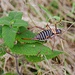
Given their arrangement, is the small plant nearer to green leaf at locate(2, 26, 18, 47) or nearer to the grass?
green leaf at locate(2, 26, 18, 47)

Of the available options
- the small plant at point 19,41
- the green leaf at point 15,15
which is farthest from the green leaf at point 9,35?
the green leaf at point 15,15

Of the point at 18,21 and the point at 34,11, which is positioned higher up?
the point at 18,21

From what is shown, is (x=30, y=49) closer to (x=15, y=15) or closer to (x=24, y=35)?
(x=24, y=35)

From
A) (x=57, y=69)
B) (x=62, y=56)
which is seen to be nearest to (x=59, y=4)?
(x=62, y=56)

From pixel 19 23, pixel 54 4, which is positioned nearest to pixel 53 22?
pixel 54 4

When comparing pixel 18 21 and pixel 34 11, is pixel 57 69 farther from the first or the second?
pixel 34 11

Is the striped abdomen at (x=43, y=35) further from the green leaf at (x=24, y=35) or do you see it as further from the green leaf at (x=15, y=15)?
the green leaf at (x=15, y=15)
